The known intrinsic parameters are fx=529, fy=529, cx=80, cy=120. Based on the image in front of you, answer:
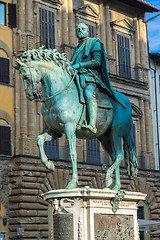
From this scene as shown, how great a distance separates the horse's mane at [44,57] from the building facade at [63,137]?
11.9 metres

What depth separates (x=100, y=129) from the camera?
8.61m

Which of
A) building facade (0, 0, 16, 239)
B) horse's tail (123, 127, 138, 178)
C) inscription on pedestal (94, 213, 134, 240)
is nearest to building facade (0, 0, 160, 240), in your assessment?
building facade (0, 0, 16, 239)

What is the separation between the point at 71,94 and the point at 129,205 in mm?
2027

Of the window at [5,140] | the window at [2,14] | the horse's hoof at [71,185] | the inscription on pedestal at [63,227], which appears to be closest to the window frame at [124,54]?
the window at [2,14]

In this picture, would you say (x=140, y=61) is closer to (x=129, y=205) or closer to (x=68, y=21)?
(x=68, y=21)

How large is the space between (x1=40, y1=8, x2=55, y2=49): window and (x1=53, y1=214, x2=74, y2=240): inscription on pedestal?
15943 mm

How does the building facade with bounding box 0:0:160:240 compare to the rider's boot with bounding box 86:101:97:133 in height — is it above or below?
above

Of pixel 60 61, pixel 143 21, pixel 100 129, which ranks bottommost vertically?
pixel 100 129

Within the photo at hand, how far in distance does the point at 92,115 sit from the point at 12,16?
48.4 feet

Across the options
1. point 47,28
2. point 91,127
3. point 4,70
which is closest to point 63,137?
point 4,70

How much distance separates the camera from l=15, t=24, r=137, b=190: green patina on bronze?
8.09m

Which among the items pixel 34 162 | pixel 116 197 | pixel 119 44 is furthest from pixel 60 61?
pixel 119 44

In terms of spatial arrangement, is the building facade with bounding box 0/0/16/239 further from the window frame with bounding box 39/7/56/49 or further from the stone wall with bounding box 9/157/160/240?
the window frame with bounding box 39/7/56/49

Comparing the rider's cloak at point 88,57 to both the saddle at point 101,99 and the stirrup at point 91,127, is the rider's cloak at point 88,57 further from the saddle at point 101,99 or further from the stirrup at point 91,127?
the stirrup at point 91,127
